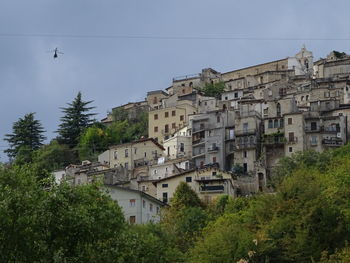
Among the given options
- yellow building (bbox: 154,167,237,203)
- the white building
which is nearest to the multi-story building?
yellow building (bbox: 154,167,237,203)

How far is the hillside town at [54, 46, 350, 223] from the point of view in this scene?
91.5m

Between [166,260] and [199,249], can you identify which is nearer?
[166,260]

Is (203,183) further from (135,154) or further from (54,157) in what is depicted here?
(54,157)

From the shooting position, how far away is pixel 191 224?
74375 millimetres

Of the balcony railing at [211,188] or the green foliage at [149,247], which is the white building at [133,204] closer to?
the balcony railing at [211,188]

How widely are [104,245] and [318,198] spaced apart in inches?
898

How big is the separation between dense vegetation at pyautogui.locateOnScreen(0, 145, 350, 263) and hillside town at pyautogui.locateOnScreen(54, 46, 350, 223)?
4.30 m

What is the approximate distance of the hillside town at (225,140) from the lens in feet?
300

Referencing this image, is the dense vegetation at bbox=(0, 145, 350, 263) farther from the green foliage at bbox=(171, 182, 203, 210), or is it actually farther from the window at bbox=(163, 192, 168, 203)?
the window at bbox=(163, 192, 168, 203)

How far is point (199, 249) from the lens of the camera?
61.1 meters

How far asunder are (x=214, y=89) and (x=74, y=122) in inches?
813

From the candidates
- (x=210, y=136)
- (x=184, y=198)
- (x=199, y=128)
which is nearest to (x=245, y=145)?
(x=210, y=136)

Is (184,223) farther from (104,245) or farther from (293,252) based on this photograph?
(104,245)

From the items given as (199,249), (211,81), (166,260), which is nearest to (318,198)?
(199,249)
